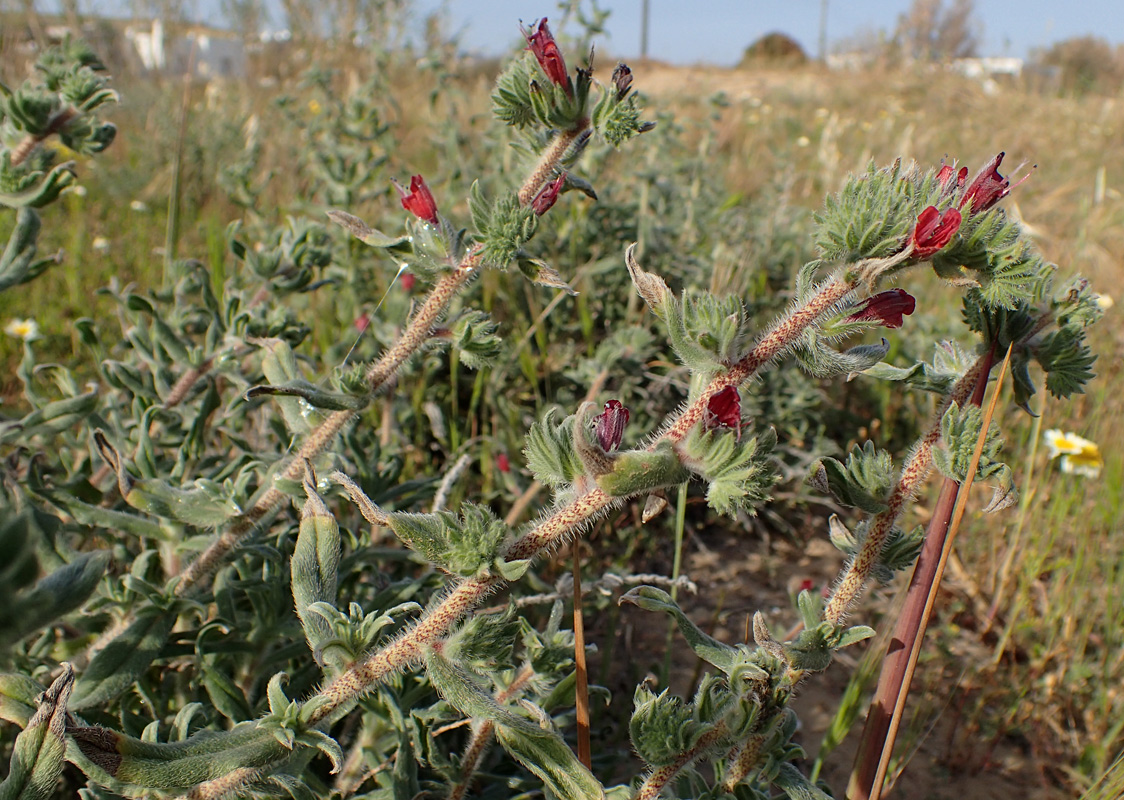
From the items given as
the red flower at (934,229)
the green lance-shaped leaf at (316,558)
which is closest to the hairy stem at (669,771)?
the green lance-shaped leaf at (316,558)

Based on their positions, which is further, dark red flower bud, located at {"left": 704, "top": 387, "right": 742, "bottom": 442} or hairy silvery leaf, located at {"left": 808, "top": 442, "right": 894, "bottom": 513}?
hairy silvery leaf, located at {"left": 808, "top": 442, "right": 894, "bottom": 513}

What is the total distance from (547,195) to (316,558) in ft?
2.31

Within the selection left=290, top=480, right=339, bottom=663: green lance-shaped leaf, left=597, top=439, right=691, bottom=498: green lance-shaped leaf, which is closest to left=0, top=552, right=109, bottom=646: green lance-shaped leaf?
left=290, top=480, right=339, bottom=663: green lance-shaped leaf

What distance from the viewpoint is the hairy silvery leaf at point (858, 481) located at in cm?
129

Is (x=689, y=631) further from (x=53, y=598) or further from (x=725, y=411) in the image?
(x=53, y=598)

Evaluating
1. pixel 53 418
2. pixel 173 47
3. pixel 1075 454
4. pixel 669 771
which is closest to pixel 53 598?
pixel 669 771

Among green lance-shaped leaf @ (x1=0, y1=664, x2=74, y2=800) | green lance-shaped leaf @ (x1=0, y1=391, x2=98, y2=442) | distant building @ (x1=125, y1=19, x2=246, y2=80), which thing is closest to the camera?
green lance-shaped leaf @ (x1=0, y1=664, x2=74, y2=800)

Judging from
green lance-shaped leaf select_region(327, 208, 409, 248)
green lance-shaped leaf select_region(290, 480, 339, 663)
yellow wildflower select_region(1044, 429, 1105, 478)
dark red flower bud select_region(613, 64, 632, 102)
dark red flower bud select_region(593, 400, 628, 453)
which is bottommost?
yellow wildflower select_region(1044, 429, 1105, 478)

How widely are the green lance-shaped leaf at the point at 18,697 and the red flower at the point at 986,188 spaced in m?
1.44

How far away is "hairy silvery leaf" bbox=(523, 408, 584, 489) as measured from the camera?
1.19 metres

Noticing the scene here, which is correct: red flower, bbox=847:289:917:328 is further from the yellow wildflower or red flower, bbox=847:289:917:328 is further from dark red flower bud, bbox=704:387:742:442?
the yellow wildflower

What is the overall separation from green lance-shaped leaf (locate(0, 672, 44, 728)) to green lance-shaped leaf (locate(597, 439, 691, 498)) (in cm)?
83

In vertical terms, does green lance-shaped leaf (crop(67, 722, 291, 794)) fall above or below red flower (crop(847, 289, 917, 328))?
below

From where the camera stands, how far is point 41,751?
1046 millimetres
